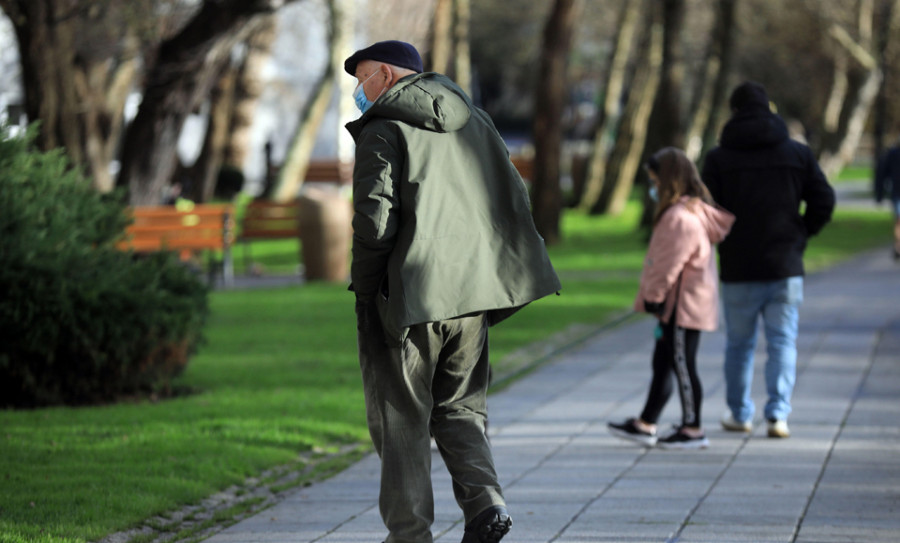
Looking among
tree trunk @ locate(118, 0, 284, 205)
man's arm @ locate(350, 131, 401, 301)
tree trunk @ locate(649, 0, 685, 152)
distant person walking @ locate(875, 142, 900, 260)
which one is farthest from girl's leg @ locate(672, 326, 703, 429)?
tree trunk @ locate(649, 0, 685, 152)

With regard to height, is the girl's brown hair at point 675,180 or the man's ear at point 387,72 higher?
the man's ear at point 387,72

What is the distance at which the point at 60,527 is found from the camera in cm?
533

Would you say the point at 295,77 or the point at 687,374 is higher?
the point at 295,77

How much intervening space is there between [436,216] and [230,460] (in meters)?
2.93

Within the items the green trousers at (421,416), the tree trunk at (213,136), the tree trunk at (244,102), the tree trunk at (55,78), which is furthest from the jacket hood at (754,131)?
the tree trunk at (213,136)

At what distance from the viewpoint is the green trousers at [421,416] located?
4.46 metres

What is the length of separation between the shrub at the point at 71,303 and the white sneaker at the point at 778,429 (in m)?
3.88

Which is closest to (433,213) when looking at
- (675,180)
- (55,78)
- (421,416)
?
(421,416)

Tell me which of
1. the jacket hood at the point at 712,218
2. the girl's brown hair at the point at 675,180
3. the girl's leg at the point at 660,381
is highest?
the girl's brown hair at the point at 675,180

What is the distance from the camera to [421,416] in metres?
4.50

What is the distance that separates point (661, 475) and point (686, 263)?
4.07 feet

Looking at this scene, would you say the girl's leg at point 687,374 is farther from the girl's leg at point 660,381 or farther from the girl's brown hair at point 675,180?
the girl's brown hair at point 675,180

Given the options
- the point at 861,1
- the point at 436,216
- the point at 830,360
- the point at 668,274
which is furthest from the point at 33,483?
the point at 861,1

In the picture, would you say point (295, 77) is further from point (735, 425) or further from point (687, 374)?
point (687, 374)
